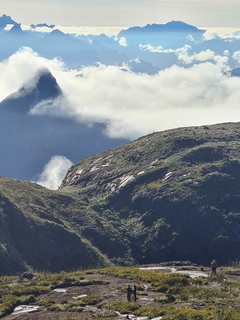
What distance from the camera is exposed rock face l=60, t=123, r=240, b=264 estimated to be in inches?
4277

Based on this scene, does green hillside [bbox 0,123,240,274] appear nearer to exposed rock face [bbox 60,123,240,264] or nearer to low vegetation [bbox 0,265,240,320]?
exposed rock face [bbox 60,123,240,264]

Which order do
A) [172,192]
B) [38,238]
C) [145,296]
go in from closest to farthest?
1. [145,296]
2. [38,238]
3. [172,192]

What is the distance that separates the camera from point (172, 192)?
121 meters

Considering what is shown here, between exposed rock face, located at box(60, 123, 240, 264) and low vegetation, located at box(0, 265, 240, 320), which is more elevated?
exposed rock face, located at box(60, 123, 240, 264)

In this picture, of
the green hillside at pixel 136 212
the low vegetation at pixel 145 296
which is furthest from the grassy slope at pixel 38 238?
the low vegetation at pixel 145 296

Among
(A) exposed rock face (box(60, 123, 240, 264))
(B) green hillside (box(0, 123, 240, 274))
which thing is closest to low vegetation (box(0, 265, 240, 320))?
(B) green hillside (box(0, 123, 240, 274))

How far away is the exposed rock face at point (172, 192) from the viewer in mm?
108625

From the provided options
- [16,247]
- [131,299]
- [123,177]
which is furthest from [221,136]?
[131,299]

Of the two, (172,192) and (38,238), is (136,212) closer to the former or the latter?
(172,192)

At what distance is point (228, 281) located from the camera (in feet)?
192

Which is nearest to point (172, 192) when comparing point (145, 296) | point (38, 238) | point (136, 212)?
point (136, 212)

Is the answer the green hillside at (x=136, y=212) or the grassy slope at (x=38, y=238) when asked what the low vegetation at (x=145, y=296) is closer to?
the grassy slope at (x=38, y=238)

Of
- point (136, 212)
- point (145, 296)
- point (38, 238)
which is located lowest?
point (145, 296)

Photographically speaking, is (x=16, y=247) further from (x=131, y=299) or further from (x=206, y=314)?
(x=206, y=314)
